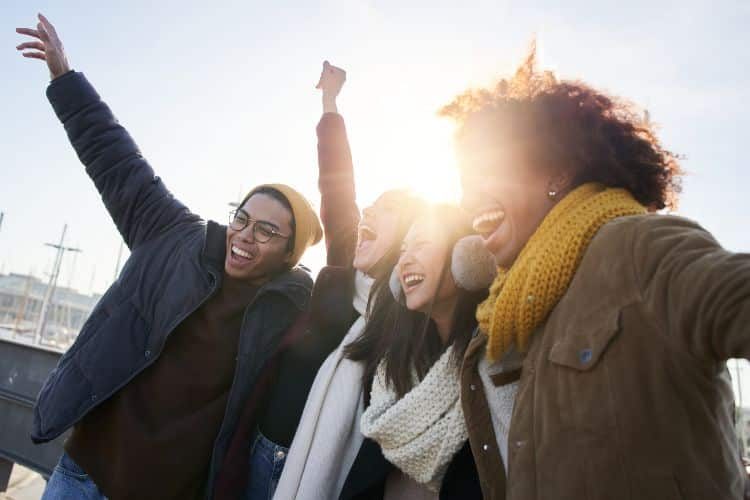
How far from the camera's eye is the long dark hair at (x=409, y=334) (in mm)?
1744

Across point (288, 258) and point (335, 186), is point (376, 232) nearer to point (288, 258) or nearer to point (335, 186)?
point (288, 258)

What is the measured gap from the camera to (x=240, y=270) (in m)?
2.35

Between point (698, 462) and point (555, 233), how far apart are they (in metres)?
0.55

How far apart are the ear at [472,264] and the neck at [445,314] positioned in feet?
0.56

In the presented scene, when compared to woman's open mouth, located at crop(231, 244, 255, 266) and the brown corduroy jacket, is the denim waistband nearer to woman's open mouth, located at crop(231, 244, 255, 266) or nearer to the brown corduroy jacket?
woman's open mouth, located at crop(231, 244, 255, 266)

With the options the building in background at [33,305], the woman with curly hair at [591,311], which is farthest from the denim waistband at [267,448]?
the building in background at [33,305]

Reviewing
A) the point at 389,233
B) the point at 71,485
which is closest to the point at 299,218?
the point at 389,233

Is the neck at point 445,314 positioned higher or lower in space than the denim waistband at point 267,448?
higher

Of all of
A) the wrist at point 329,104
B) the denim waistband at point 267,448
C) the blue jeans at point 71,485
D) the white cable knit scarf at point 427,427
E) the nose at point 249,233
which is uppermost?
the wrist at point 329,104

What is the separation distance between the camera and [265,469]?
2.06 meters

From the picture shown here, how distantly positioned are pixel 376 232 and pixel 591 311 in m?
1.27

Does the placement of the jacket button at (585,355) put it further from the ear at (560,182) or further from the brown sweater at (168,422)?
the brown sweater at (168,422)

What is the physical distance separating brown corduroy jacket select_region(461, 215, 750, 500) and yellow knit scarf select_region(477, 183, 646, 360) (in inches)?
2.6

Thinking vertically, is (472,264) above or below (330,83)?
below
